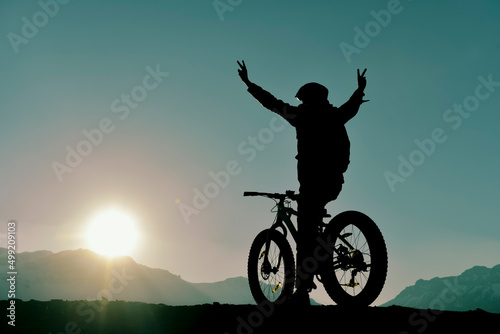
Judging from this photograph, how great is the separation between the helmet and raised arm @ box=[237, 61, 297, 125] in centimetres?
31

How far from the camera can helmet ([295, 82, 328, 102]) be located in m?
6.71

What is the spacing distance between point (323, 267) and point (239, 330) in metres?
1.72

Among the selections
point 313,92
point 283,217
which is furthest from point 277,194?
point 313,92

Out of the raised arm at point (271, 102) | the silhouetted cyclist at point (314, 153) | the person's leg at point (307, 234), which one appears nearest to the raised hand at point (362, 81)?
the silhouetted cyclist at point (314, 153)

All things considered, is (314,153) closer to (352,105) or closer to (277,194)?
(352,105)

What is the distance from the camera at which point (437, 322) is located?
477 centimetres

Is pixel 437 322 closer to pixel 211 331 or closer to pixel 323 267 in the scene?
pixel 323 267

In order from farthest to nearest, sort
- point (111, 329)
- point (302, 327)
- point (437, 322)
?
1. point (111, 329)
2. point (302, 327)
3. point (437, 322)

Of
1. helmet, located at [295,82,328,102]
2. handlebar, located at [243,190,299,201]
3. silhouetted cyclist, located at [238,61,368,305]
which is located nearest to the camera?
silhouetted cyclist, located at [238,61,368,305]

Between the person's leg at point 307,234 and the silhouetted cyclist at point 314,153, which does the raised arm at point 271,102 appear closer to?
the silhouetted cyclist at point 314,153

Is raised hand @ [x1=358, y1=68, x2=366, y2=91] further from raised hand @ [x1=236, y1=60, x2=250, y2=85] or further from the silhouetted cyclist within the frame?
raised hand @ [x1=236, y1=60, x2=250, y2=85]

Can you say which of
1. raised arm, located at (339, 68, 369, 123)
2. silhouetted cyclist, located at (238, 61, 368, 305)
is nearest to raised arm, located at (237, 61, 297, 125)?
silhouetted cyclist, located at (238, 61, 368, 305)

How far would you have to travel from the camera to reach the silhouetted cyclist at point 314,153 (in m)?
6.43

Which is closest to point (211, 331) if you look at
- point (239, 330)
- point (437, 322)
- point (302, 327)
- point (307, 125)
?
point (239, 330)
